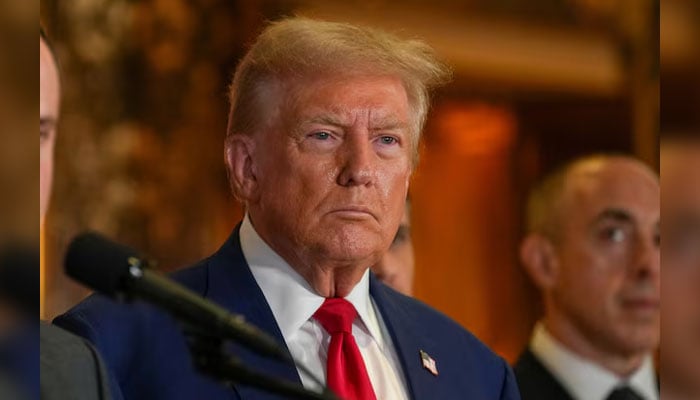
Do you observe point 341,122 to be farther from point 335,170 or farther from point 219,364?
point 219,364

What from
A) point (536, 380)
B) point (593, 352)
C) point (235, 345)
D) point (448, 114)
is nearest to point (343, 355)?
point (235, 345)

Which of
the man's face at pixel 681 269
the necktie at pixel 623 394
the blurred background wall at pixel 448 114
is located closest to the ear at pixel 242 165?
the man's face at pixel 681 269

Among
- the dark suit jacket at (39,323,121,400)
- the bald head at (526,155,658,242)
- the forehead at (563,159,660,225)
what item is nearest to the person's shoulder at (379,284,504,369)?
the dark suit jacket at (39,323,121,400)

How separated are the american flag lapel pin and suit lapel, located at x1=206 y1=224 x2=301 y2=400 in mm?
237

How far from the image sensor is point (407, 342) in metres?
2.07

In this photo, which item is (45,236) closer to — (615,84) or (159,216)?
(159,216)

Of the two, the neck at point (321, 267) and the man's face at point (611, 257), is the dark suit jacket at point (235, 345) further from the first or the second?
the man's face at point (611, 257)

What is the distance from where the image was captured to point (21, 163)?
76 cm

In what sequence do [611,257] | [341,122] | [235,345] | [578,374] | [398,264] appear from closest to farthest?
[235,345]
[341,122]
[398,264]
[578,374]
[611,257]

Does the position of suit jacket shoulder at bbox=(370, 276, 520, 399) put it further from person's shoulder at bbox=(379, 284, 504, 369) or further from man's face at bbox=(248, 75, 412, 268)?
man's face at bbox=(248, 75, 412, 268)

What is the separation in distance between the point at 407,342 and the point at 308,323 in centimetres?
17

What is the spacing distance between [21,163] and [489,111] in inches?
220

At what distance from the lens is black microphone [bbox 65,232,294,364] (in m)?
1.08

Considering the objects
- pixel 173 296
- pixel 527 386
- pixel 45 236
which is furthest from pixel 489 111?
pixel 173 296
